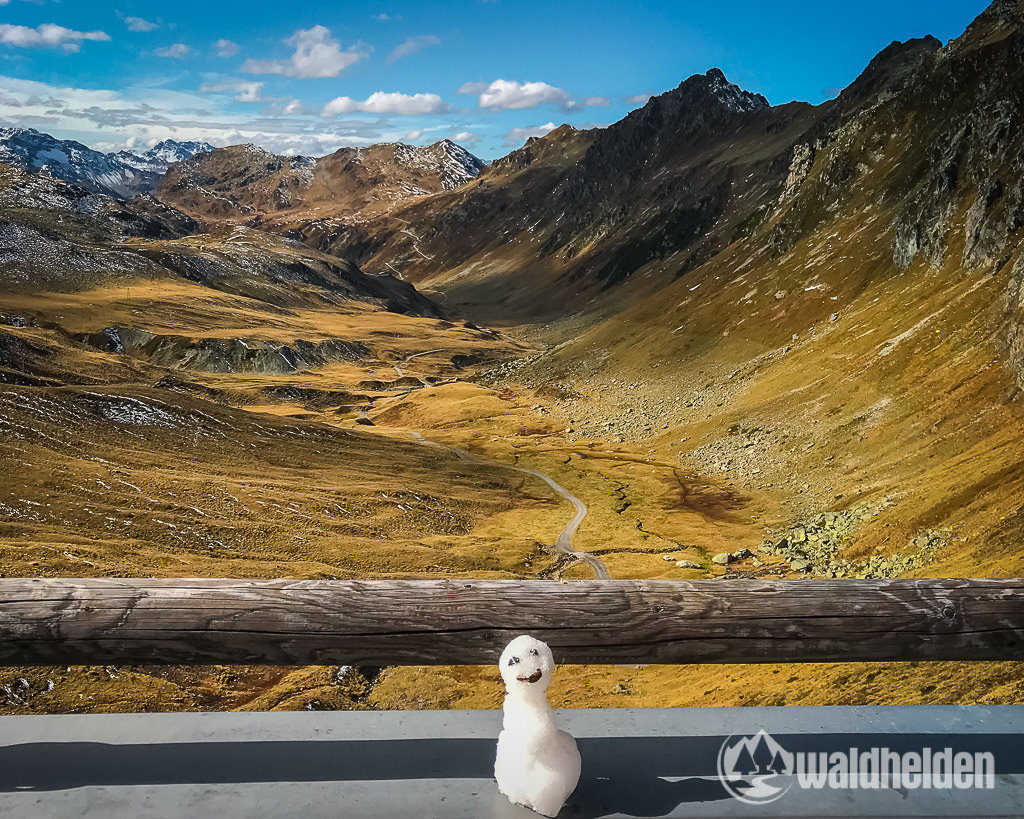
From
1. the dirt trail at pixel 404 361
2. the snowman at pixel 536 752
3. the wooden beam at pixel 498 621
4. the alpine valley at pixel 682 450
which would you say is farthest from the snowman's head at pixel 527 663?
the dirt trail at pixel 404 361

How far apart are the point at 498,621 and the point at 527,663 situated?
23.1 inches

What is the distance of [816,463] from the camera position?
58625 mm

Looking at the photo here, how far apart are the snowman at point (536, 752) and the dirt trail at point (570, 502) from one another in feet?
107

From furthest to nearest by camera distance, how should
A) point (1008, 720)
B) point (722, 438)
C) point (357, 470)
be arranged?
1. point (722, 438)
2. point (357, 470)
3. point (1008, 720)

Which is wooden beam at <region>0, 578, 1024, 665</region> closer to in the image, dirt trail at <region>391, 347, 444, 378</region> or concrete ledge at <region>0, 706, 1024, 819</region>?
concrete ledge at <region>0, 706, 1024, 819</region>

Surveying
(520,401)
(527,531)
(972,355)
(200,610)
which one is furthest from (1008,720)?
(520,401)

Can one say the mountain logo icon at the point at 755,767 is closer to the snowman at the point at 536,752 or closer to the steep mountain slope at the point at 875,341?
the snowman at the point at 536,752

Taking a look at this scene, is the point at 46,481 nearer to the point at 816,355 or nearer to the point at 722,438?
the point at 722,438

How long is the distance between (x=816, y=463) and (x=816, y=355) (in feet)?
73.5

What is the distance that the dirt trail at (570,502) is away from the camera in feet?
154

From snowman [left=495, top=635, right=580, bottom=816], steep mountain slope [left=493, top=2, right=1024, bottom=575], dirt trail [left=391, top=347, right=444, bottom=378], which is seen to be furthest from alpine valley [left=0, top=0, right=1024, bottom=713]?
dirt trail [left=391, top=347, right=444, bottom=378]

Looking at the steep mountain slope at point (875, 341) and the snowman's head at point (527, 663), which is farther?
the steep mountain slope at point (875, 341)

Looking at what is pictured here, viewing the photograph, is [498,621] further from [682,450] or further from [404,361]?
[404,361]

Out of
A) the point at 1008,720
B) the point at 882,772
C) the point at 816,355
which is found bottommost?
the point at 882,772
